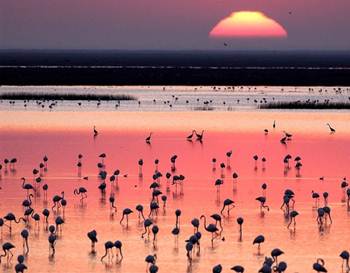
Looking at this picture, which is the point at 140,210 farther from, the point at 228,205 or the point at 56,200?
the point at 228,205

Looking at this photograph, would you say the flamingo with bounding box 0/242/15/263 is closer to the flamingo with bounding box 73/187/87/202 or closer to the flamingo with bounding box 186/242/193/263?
the flamingo with bounding box 186/242/193/263

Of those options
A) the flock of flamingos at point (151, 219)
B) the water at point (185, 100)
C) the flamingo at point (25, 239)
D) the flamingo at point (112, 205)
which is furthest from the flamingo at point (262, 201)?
the water at point (185, 100)

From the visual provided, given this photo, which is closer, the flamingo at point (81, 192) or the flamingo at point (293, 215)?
the flamingo at point (293, 215)

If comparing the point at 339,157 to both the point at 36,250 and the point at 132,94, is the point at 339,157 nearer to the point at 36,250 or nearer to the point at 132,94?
the point at 36,250

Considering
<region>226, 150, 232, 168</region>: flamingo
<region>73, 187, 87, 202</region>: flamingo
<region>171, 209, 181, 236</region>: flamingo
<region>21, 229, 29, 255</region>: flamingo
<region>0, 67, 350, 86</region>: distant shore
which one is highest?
<region>0, 67, 350, 86</region>: distant shore

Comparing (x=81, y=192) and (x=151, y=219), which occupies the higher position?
(x=81, y=192)

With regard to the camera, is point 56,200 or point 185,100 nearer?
point 56,200

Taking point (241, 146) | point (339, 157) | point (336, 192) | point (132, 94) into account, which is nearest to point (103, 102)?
point (132, 94)

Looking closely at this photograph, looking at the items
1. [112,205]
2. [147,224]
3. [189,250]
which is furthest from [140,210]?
[189,250]

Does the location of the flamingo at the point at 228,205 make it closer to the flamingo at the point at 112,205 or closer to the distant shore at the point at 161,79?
the flamingo at the point at 112,205

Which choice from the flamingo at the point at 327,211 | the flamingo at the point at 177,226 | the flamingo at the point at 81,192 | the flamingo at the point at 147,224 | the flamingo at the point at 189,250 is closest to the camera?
the flamingo at the point at 189,250

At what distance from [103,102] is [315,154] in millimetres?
24895

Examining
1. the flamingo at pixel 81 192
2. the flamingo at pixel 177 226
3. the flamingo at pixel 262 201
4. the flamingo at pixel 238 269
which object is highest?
the flamingo at pixel 81 192

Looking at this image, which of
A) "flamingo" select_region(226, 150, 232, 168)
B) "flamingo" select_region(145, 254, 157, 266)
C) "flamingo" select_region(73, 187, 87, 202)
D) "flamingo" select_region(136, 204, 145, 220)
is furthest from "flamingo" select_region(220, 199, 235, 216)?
"flamingo" select_region(226, 150, 232, 168)
